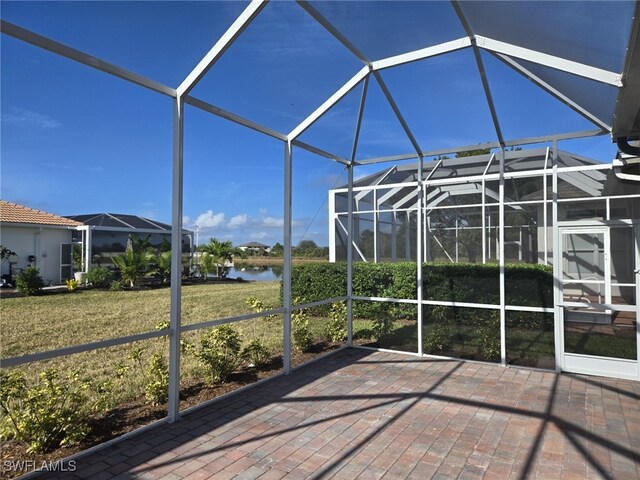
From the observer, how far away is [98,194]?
12.6 ft

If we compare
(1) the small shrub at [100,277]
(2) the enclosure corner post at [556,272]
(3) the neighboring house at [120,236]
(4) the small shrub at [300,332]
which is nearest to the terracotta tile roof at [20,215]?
(4) the small shrub at [300,332]

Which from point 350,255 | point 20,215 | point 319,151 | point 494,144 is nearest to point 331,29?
point 319,151

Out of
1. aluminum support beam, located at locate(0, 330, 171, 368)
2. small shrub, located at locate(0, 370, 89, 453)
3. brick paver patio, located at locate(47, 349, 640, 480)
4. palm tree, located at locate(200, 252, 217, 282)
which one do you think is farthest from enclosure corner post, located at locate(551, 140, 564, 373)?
palm tree, located at locate(200, 252, 217, 282)

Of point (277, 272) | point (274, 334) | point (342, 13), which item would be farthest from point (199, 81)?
point (274, 334)

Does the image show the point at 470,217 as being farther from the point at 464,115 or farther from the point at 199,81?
the point at 199,81

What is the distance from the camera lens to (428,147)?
20.3 ft

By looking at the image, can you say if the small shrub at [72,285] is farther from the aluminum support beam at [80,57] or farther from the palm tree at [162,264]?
the aluminum support beam at [80,57]

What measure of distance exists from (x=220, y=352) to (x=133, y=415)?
1.18 m

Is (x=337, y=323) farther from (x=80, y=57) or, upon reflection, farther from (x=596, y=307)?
(x=80, y=57)

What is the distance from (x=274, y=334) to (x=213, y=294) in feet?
20.9

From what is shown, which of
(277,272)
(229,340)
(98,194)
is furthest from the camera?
(277,272)

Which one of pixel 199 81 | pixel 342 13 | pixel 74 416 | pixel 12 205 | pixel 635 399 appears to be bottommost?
pixel 635 399

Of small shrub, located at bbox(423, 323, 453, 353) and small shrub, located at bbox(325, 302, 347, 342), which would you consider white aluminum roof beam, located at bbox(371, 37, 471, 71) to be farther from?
small shrub, located at bbox(325, 302, 347, 342)

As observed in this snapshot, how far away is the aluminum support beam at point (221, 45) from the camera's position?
3.29 metres
